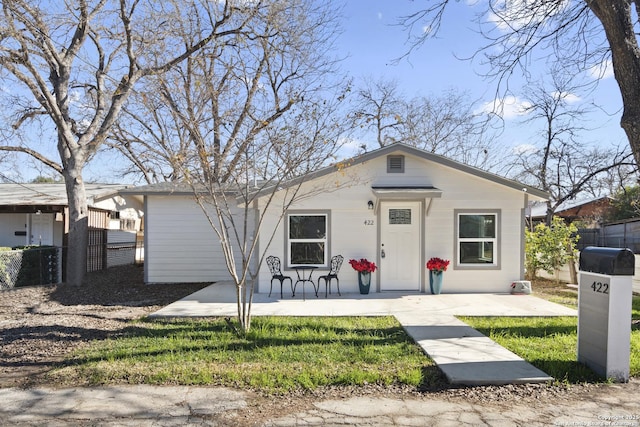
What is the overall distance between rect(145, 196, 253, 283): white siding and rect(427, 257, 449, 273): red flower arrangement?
5973mm

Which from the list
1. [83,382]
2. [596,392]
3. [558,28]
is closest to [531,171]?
[558,28]

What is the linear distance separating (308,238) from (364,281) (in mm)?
1644

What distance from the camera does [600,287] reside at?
4.74 metres

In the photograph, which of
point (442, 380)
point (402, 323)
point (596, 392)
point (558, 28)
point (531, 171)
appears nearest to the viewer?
point (596, 392)

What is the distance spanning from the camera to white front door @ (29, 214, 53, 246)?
53.7ft

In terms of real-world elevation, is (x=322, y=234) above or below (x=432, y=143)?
below

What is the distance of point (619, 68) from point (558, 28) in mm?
1691

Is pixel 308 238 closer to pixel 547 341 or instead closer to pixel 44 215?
pixel 547 341

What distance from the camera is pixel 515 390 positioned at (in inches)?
174

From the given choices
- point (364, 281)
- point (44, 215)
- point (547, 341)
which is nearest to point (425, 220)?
point (364, 281)

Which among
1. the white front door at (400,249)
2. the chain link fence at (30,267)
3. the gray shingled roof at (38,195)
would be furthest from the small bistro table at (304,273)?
the gray shingled roof at (38,195)

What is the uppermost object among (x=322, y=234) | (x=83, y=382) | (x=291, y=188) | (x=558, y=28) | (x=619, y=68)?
(x=558, y=28)

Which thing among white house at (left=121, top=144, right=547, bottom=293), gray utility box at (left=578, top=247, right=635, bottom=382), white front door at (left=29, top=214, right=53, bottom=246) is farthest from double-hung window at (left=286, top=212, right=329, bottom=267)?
white front door at (left=29, top=214, right=53, bottom=246)

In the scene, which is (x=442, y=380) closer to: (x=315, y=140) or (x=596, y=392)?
(x=596, y=392)
